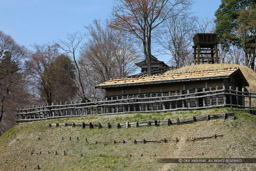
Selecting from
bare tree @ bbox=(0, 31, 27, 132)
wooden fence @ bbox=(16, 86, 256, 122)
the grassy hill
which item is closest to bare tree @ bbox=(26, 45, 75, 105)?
bare tree @ bbox=(0, 31, 27, 132)

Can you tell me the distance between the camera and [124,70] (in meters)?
47.2

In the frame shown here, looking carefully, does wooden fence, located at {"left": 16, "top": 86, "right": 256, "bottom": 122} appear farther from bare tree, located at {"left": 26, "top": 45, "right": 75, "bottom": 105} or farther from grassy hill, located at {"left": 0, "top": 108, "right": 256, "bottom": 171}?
bare tree, located at {"left": 26, "top": 45, "right": 75, "bottom": 105}

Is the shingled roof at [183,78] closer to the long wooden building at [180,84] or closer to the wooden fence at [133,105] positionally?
the long wooden building at [180,84]

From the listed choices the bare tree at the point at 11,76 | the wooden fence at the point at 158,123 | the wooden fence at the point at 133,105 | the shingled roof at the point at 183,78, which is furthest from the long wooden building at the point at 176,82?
the bare tree at the point at 11,76

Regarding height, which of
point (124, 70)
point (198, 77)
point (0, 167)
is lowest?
point (0, 167)

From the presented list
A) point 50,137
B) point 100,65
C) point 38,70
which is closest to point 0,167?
point 50,137

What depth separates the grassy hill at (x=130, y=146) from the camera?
1383cm

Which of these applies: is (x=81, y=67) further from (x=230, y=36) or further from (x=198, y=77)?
(x=198, y=77)

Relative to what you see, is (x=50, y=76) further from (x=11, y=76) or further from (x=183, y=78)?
(x=183, y=78)

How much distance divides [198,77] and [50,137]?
13.0 metres

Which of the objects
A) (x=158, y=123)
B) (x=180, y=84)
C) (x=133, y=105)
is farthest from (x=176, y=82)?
(x=158, y=123)

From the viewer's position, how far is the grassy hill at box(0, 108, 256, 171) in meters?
13.8

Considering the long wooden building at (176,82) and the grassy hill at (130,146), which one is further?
the long wooden building at (176,82)

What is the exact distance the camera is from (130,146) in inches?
652
